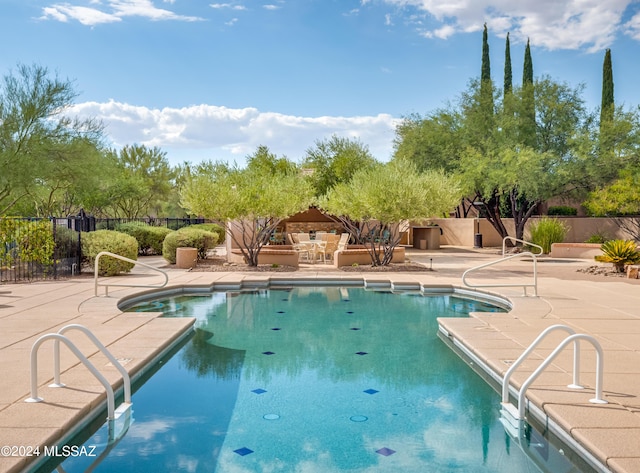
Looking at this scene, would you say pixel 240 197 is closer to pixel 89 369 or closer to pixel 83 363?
pixel 83 363

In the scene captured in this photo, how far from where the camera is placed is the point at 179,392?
6.35 meters

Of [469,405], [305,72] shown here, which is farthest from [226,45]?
[469,405]

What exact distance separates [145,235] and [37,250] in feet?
28.2

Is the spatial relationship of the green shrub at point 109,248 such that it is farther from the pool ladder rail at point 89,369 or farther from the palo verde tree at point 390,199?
the pool ladder rail at point 89,369

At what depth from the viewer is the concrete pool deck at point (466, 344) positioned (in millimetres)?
4340

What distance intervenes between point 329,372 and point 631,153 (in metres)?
19.7

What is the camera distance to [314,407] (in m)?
5.87

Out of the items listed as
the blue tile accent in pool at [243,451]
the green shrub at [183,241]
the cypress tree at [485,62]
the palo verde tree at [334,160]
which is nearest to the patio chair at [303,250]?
the green shrub at [183,241]

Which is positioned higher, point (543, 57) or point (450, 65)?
point (543, 57)

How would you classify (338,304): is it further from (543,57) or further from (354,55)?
(543,57)

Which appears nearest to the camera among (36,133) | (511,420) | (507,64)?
(511,420)

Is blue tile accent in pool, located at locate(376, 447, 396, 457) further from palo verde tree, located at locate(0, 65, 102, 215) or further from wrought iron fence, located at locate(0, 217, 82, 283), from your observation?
palo verde tree, located at locate(0, 65, 102, 215)

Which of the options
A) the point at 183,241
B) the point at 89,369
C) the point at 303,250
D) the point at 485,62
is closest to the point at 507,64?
the point at 485,62

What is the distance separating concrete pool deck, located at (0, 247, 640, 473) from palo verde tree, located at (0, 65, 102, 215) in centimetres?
828
